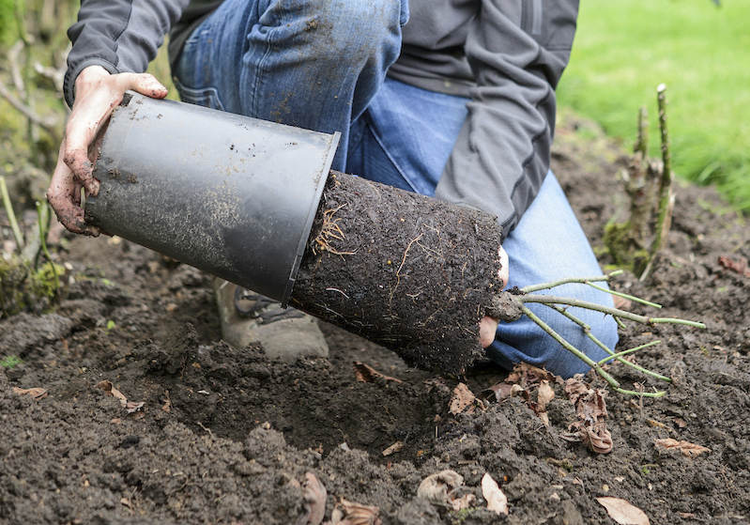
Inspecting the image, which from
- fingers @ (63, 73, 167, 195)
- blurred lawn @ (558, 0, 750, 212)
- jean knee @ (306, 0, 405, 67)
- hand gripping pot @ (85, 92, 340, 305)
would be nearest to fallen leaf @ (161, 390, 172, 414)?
hand gripping pot @ (85, 92, 340, 305)

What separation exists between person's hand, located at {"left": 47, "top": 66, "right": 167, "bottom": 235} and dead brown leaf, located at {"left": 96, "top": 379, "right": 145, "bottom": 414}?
1.10 feet

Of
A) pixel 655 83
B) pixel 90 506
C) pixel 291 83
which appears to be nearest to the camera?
pixel 90 506

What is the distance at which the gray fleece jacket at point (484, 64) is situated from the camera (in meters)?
1.59

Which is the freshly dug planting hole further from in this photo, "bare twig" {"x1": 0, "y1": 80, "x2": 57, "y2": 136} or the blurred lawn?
the blurred lawn

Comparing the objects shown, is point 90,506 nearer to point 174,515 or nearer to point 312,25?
point 174,515

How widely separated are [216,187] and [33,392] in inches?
25.1

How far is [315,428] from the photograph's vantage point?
152cm

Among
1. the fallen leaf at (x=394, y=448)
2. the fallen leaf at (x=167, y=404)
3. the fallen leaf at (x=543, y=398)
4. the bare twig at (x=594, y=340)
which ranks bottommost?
the fallen leaf at (x=167, y=404)

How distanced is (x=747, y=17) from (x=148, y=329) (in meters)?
5.75

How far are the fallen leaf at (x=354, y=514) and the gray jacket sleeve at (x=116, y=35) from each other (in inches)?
38.9

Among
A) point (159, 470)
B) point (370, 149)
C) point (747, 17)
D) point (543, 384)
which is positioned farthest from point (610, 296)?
point (747, 17)

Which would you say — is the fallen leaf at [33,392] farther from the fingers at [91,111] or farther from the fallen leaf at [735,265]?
the fallen leaf at [735,265]

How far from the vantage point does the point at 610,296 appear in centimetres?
188

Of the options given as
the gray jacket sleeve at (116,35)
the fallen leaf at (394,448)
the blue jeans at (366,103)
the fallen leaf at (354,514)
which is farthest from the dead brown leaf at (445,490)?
the gray jacket sleeve at (116,35)
